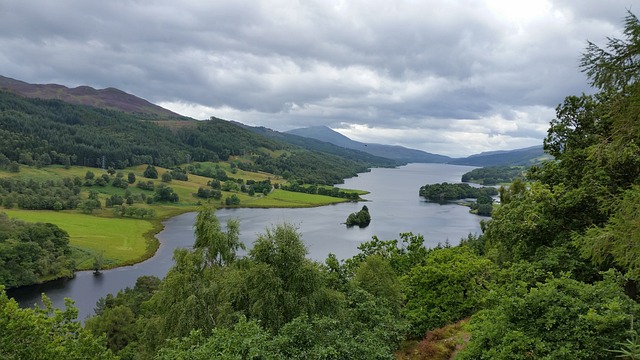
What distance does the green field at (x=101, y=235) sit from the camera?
2569 inches

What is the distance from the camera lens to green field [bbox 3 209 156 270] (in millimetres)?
65250

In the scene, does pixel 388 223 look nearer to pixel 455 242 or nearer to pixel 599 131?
pixel 455 242

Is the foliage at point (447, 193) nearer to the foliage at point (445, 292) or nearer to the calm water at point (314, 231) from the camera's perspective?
the calm water at point (314, 231)

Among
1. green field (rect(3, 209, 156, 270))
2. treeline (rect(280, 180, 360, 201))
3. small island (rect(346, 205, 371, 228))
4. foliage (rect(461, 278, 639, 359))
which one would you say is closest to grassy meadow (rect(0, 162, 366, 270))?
green field (rect(3, 209, 156, 270))

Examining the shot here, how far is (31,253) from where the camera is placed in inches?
2232

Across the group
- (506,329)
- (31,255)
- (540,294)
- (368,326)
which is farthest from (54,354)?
(31,255)

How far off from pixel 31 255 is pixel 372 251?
58.7 m

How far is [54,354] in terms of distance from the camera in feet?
38.1

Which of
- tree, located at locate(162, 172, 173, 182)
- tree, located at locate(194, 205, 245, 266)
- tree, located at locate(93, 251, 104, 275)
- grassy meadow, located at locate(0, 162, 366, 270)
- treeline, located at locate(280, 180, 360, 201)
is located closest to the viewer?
tree, located at locate(194, 205, 245, 266)

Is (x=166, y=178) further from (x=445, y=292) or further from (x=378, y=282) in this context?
(x=445, y=292)

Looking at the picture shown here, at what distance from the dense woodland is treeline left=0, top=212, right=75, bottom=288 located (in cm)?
4732

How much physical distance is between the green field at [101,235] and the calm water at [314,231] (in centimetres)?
339

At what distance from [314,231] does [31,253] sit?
51.5 m

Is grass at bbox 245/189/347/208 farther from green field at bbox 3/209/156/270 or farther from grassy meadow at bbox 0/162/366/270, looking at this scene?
green field at bbox 3/209/156/270
